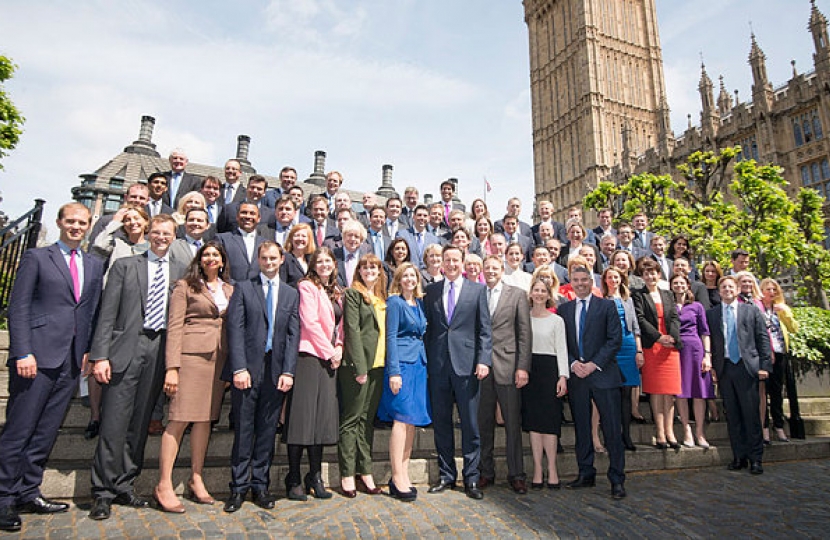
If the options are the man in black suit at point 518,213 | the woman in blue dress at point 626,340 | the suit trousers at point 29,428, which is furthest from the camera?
the man in black suit at point 518,213

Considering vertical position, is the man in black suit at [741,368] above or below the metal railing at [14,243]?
below

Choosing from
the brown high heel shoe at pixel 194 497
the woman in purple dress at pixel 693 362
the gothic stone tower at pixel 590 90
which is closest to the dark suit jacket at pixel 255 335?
the brown high heel shoe at pixel 194 497

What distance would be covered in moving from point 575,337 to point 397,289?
2016mm

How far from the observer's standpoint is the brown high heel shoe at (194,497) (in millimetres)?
3639

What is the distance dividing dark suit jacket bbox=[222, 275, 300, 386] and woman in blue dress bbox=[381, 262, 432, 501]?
876 millimetres

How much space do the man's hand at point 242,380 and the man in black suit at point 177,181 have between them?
387 cm

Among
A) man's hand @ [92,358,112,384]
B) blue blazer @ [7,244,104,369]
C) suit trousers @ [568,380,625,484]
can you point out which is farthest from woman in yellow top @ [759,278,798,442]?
blue blazer @ [7,244,104,369]

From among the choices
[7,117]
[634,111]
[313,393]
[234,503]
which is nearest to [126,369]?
[234,503]

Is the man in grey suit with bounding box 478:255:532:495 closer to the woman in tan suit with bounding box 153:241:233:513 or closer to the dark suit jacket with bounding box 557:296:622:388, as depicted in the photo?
the dark suit jacket with bounding box 557:296:622:388

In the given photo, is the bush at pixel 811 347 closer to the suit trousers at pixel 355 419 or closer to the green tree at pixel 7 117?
the suit trousers at pixel 355 419

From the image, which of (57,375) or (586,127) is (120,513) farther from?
(586,127)

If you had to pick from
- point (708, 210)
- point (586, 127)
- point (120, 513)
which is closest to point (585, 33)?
point (586, 127)

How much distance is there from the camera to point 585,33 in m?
52.0

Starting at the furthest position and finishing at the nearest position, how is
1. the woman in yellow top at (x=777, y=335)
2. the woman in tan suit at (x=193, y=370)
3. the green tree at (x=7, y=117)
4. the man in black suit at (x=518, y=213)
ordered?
the green tree at (x=7, y=117)
the man in black suit at (x=518, y=213)
the woman in yellow top at (x=777, y=335)
the woman in tan suit at (x=193, y=370)
